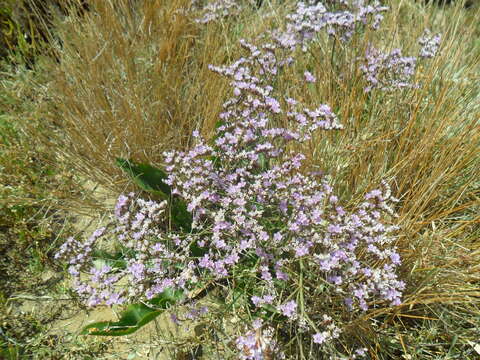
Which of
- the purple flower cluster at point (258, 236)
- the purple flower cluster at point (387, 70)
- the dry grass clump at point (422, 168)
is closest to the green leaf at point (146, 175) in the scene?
the purple flower cluster at point (258, 236)

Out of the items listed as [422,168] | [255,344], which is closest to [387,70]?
[422,168]

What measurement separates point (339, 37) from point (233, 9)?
936mm

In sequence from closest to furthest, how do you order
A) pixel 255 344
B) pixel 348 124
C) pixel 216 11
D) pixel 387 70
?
pixel 255 344 < pixel 348 124 < pixel 387 70 < pixel 216 11

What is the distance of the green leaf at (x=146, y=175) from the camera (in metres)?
1.87

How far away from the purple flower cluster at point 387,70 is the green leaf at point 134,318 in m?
1.50

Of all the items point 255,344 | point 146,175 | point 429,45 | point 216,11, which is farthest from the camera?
point 216,11

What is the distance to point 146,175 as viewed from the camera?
1.95m

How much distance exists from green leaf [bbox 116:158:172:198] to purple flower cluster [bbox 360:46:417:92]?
120cm

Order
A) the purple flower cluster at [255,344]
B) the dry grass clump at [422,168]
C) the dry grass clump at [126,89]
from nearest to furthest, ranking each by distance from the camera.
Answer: the purple flower cluster at [255,344] < the dry grass clump at [422,168] < the dry grass clump at [126,89]

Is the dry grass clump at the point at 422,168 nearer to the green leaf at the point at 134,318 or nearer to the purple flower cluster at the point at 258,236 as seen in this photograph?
the purple flower cluster at the point at 258,236

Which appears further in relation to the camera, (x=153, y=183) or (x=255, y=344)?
(x=153, y=183)

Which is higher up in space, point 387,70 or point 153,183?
point 387,70

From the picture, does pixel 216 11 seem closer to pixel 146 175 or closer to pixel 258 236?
pixel 146 175

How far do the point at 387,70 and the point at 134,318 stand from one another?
187 cm
